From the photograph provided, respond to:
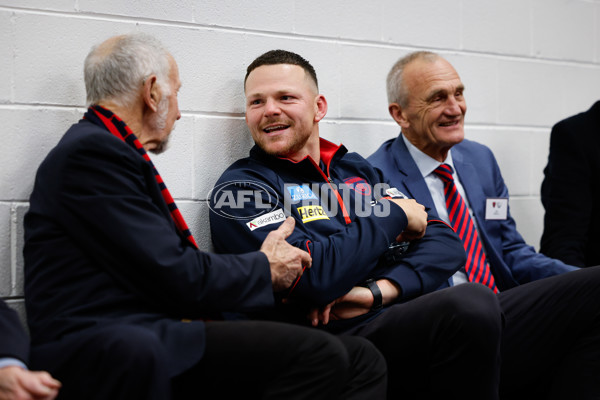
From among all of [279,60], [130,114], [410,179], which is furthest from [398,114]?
[130,114]

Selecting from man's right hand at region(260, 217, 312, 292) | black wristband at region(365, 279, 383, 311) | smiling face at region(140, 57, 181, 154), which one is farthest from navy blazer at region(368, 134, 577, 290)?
smiling face at region(140, 57, 181, 154)

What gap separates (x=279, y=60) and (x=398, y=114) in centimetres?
59

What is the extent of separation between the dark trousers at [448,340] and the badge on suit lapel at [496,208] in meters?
0.71

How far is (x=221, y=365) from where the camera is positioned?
1.42 m

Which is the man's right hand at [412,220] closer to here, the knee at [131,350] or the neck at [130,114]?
the neck at [130,114]

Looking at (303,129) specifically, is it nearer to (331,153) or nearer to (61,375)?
(331,153)

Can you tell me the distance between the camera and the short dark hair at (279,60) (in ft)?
6.97

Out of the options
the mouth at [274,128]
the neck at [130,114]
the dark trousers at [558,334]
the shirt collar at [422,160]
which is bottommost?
the dark trousers at [558,334]

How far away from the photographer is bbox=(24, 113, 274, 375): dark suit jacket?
1405mm

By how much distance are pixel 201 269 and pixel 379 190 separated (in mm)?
873

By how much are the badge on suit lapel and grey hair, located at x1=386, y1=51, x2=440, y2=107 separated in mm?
485

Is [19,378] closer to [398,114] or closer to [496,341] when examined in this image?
[496,341]

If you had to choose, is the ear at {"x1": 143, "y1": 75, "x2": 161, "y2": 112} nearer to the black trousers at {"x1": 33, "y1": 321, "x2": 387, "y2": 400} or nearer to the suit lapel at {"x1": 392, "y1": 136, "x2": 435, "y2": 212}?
the black trousers at {"x1": 33, "y1": 321, "x2": 387, "y2": 400}

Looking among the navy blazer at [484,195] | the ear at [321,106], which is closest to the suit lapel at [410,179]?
the navy blazer at [484,195]
